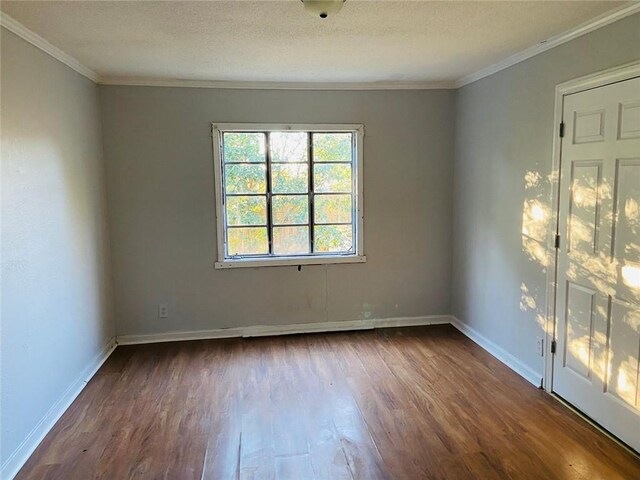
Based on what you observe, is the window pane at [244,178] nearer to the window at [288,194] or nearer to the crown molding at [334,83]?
the window at [288,194]

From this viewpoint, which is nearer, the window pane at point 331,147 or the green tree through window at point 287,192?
the green tree through window at point 287,192

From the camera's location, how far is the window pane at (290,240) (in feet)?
14.3

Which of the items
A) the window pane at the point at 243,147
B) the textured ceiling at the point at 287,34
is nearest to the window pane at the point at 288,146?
the window pane at the point at 243,147

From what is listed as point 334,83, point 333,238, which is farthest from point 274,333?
point 334,83

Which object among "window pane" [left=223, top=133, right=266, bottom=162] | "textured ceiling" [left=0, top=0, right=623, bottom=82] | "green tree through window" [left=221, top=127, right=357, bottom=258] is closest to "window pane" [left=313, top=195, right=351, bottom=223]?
"green tree through window" [left=221, top=127, right=357, bottom=258]

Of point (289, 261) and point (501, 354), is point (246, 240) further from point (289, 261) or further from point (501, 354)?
point (501, 354)

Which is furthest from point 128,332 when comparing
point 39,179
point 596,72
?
point 596,72

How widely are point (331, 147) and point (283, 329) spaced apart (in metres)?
1.79

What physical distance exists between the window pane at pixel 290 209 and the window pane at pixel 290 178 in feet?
0.21

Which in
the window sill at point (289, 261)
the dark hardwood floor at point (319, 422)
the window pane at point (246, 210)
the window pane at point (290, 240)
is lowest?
the dark hardwood floor at point (319, 422)

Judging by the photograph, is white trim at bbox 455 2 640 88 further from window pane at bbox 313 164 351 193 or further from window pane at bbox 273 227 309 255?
window pane at bbox 273 227 309 255

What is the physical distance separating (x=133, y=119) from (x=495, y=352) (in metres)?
3.64

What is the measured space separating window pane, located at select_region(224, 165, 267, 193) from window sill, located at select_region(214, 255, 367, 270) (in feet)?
2.14

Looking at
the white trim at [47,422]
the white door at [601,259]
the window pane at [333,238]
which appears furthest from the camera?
the window pane at [333,238]
